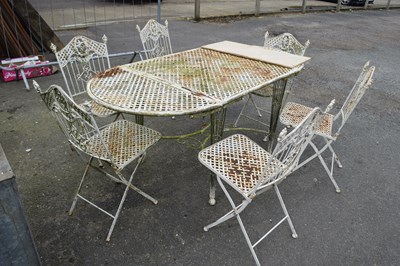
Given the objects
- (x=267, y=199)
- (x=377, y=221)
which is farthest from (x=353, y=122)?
(x=267, y=199)

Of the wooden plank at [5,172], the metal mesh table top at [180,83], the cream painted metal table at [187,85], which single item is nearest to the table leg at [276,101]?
the cream painted metal table at [187,85]

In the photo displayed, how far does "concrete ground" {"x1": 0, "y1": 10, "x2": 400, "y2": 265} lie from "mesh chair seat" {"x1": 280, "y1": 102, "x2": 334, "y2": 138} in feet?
1.61

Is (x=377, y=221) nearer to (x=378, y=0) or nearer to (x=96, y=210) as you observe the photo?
(x=96, y=210)

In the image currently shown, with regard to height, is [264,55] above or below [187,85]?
above

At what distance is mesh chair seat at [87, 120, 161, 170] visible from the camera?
221 cm

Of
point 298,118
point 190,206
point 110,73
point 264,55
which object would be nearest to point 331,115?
point 298,118

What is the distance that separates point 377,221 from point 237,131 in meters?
1.74

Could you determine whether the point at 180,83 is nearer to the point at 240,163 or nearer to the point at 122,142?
the point at 122,142

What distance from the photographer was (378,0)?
61.5 ft

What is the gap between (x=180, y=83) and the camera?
2488 mm

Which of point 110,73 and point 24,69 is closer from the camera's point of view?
point 110,73

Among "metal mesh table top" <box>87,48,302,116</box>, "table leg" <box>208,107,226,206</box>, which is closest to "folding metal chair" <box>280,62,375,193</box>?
"metal mesh table top" <box>87,48,302,116</box>

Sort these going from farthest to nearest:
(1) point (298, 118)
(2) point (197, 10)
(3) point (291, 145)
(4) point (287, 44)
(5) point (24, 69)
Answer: (2) point (197, 10)
(5) point (24, 69)
(4) point (287, 44)
(1) point (298, 118)
(3) point (291, 145)

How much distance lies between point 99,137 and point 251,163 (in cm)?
107
